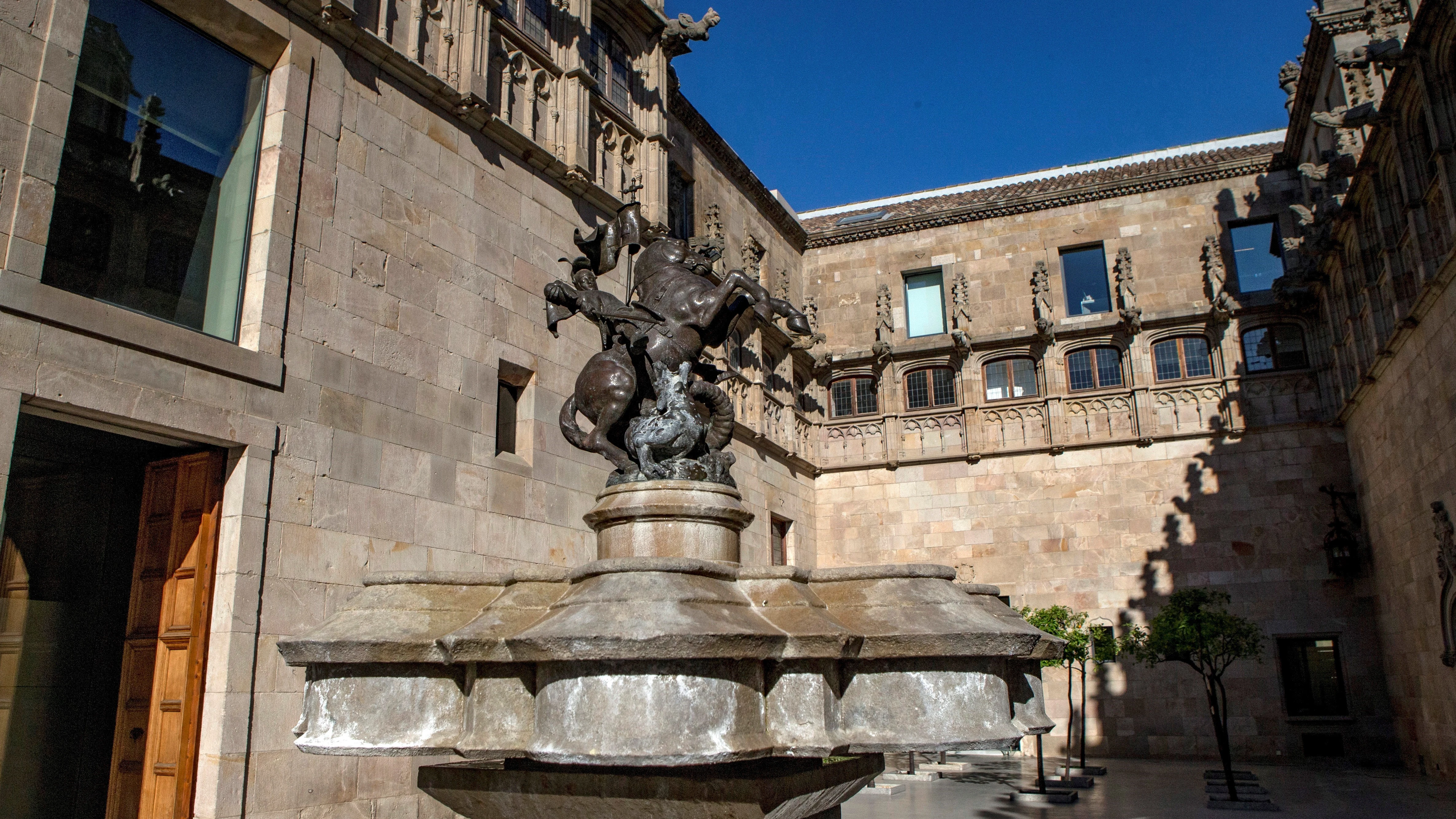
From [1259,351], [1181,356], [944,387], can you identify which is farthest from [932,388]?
[1259,351]

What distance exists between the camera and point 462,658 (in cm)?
465

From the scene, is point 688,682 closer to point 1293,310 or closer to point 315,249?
point 315,249

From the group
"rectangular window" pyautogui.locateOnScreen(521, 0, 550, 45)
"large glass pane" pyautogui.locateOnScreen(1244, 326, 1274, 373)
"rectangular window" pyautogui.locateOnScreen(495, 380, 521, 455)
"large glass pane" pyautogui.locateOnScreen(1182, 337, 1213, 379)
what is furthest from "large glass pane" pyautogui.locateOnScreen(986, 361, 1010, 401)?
"rectangular window" pyautogui.locateOnScreen(495, 380, 521, 455)

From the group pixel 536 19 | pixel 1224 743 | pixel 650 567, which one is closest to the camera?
pixel 650 567

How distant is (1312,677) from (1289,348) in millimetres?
6901

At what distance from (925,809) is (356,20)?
11.9m

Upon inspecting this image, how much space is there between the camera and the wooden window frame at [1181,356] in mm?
21953

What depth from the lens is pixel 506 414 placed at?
12.2 metres

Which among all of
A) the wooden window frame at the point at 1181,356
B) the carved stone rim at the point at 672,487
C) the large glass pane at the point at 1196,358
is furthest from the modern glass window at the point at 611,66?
the large glass pane at the point at 1196,358

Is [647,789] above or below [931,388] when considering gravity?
below

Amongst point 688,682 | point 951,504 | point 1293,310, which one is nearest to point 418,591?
point 688,682

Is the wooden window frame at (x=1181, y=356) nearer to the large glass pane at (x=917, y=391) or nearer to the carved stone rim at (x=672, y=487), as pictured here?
the large glass pane at (x=917, y=391)

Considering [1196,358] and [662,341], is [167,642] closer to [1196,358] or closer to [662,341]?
[662,341]

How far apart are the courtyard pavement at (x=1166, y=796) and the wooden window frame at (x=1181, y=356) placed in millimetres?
8064
